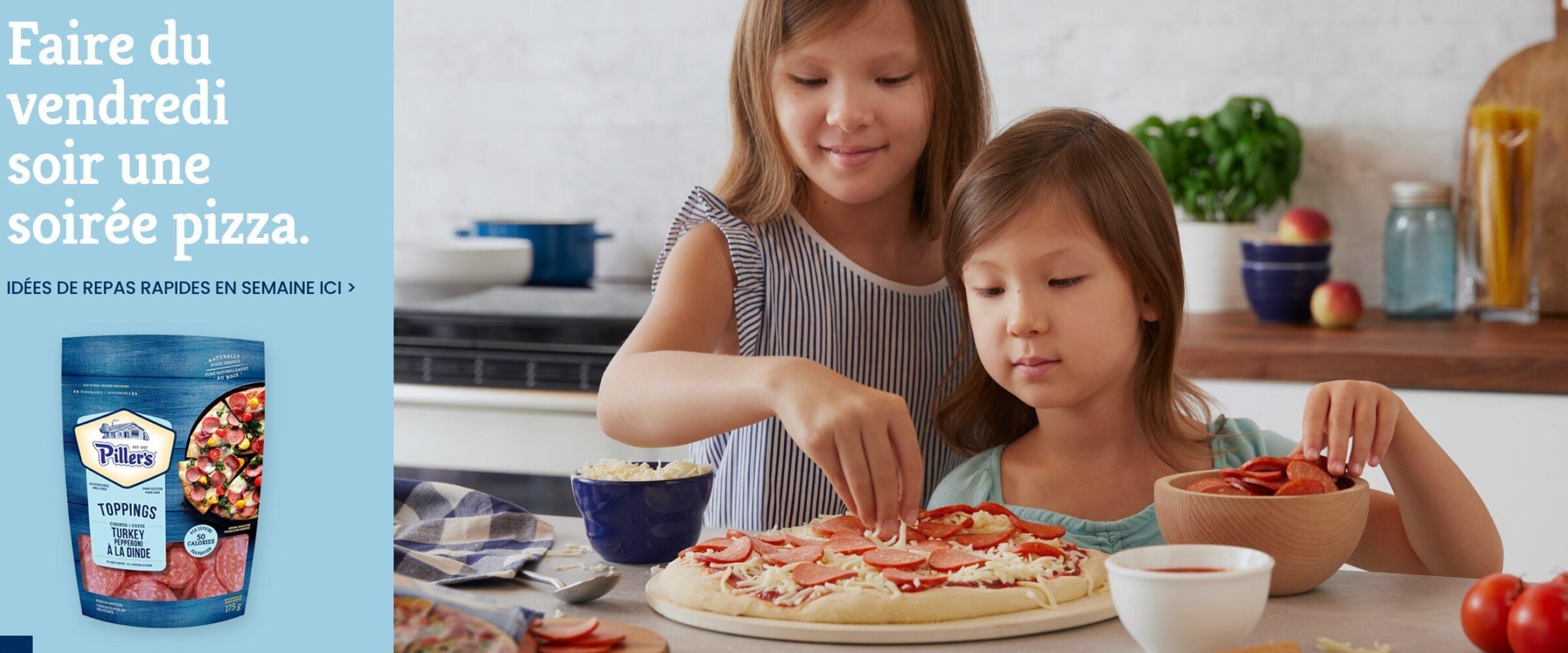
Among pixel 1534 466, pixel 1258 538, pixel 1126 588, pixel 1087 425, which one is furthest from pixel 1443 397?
pixel 1126 588

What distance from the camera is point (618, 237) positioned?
314 centimetres

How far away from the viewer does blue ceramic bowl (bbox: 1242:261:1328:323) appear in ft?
7.56

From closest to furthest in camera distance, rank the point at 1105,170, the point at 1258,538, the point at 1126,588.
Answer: the point at 1126,588 < the point at 1258,538 < the point at 1105,170

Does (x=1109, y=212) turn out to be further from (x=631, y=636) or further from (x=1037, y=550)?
(x=631, y=636)

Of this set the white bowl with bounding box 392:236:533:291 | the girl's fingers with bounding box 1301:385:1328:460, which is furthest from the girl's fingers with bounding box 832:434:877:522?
the white bowl with bounding box 392:236:533:291

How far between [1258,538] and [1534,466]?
4.14 feet

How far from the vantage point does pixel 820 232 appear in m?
1.41

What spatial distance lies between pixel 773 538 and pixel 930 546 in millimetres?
122

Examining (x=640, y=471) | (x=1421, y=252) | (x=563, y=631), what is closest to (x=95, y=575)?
(x=563, y=631)

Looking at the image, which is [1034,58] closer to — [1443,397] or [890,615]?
[1443,397]

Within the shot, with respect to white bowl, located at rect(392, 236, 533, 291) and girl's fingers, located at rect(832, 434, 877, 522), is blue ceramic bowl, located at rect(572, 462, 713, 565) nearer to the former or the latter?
girl's fingers, located at rect(832, 434, 877, 522)

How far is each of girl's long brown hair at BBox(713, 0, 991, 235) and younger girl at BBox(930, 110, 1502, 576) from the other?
122 mm

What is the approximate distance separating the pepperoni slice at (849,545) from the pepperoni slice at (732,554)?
0.06m

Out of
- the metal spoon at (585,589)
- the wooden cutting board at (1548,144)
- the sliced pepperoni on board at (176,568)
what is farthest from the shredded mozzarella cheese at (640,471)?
the wooden cutting board at (1548,144)
